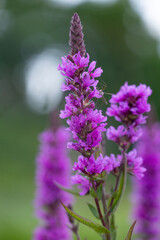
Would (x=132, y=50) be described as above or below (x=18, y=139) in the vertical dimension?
above

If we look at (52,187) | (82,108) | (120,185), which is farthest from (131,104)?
(52,187)

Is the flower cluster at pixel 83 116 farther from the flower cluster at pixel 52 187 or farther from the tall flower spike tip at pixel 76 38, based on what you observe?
the flower cluster at pixel 52 187

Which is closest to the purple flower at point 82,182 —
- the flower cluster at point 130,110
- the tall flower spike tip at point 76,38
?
the flower cluster at point 130,110

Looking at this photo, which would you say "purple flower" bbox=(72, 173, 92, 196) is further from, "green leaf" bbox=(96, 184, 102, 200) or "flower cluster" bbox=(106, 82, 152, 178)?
"flower cluster" bbox=(106, 82, 152, 178)

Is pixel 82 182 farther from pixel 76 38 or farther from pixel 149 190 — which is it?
pixel 149 190

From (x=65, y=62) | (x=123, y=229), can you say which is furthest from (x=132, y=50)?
(x=65, y=62)

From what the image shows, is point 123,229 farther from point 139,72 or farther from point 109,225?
point 139,72
